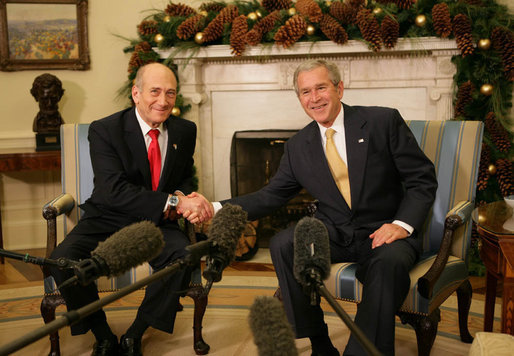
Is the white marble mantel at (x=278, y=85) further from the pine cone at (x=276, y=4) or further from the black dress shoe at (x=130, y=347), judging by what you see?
the black dress shoe at (x=130, y=347)

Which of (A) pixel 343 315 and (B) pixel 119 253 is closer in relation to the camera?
(A) pixel 343 315

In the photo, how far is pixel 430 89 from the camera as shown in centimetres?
390

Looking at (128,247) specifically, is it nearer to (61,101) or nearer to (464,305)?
(464,305)

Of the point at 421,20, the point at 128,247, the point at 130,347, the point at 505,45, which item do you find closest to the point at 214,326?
the point at 130,347

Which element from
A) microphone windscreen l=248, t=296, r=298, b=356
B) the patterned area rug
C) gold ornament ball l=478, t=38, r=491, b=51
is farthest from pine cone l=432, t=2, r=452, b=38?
microphone windscreen l=248, t=296, r=298, b=356

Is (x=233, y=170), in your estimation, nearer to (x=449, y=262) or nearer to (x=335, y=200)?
(x=335, y=200)

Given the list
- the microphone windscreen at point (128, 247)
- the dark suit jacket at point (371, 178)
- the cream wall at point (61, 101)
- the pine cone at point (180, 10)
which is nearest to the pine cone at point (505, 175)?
the dark suit jacket at point (371, 178)

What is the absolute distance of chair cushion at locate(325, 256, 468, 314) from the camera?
80.2 inches

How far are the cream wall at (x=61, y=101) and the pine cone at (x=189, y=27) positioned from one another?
435 mm

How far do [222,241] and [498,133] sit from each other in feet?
9.86

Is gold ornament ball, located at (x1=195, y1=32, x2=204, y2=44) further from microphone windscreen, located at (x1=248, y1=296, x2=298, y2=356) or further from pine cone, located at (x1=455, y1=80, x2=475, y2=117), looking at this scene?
microphone windscreen, located at (x1=248, y1=296, x2=298, y2=356)

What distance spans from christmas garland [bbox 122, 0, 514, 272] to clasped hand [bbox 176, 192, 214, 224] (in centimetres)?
173

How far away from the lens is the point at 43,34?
4148 millimetres

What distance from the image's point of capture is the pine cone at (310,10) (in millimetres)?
3607
